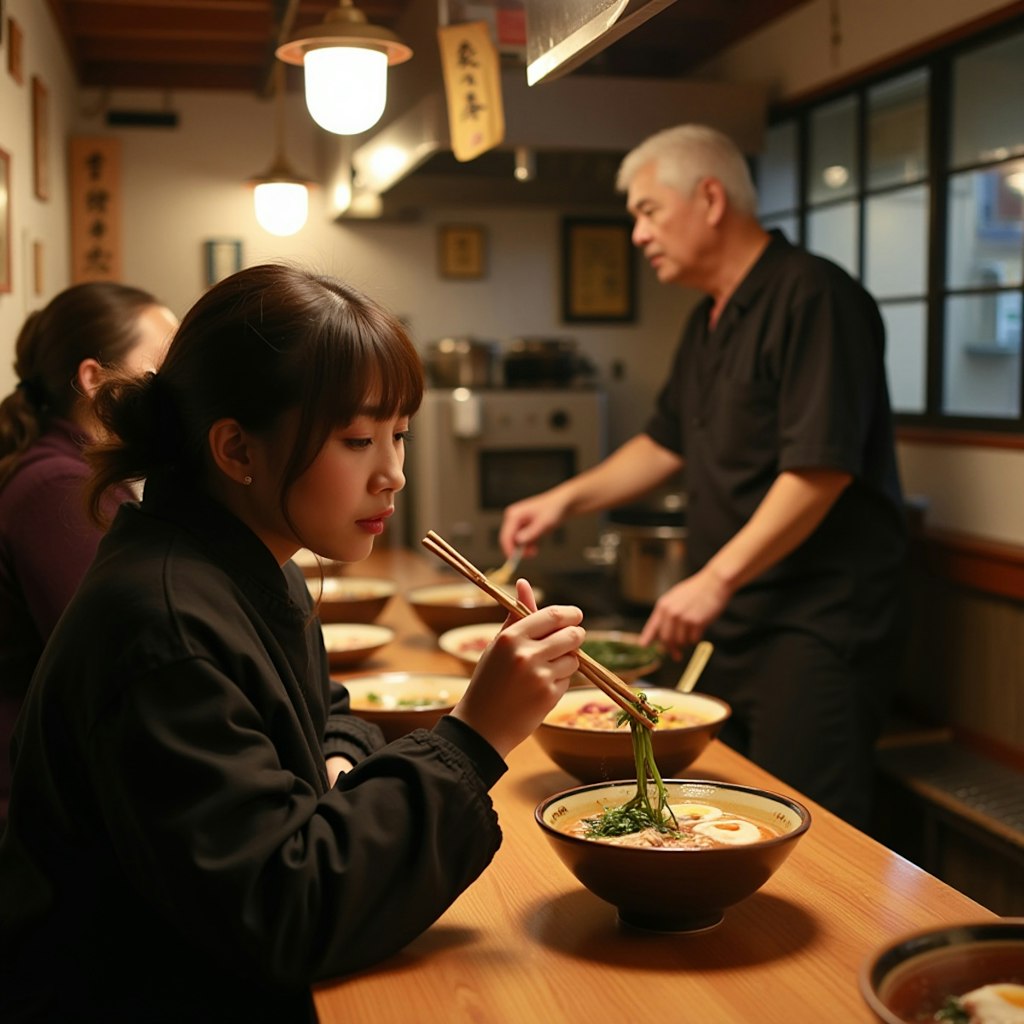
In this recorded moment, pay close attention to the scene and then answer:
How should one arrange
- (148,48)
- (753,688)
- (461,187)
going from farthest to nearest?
(148,48) → (461,187) → (753,688)

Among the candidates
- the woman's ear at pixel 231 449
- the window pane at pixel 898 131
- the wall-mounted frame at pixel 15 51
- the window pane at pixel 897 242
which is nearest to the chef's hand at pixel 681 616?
the woman's ear at pixel 231 449

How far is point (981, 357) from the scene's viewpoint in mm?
3541

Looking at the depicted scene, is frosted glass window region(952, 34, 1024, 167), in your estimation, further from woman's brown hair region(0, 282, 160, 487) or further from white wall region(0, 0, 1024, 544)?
woman's brown hair region(0, 282, 160, 487)

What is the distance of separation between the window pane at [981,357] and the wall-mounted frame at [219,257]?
302 cm

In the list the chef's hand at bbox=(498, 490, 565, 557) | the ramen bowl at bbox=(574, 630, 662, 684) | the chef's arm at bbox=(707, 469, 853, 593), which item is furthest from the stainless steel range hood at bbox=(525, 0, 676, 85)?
the chef's hand at bbox=(498, 490, 565, 557)

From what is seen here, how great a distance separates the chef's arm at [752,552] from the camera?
2.45 metres

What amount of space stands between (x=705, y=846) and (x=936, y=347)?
2707 millimetres

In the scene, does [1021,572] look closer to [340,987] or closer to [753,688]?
[753,688]

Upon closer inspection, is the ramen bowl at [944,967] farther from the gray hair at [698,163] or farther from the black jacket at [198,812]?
the gray hair at [698,163]

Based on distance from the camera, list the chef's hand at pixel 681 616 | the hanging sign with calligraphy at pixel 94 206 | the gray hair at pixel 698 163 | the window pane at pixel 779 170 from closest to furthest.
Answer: the chef's hand at pixel 681 616 < the gray hair at pixel 698 163 < the window pane at pixel 779 170 < the hanging sign with calligraphy at pixel 94 206

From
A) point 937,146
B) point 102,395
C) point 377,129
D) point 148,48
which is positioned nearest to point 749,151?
point 937,146

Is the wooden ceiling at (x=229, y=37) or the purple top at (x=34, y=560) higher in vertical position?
the wooden ceiling at (x=229, y=37)

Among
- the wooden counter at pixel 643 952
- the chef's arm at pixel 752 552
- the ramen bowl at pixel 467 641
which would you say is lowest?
the wooden counter at pixel 643 952

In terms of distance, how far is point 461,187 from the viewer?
461 cm
